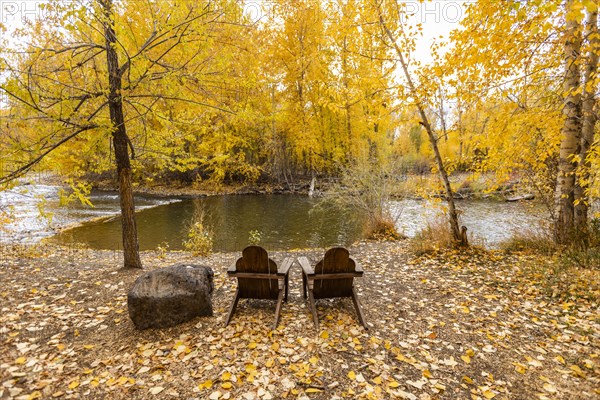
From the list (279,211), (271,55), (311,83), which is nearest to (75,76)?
(279,211)

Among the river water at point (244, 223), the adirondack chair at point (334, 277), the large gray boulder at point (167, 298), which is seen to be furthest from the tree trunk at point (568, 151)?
the large gray boulder at point (167, 298)

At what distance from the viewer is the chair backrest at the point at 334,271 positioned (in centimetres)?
378

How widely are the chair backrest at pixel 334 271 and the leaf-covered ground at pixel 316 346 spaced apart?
0.33 m

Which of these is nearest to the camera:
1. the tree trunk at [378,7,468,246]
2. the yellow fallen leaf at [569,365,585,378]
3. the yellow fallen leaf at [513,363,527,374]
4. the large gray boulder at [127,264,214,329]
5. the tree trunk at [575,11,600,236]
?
Result: the yellow fallen leaf at [569,365,585,378]

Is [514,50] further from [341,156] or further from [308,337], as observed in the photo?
[341,156]

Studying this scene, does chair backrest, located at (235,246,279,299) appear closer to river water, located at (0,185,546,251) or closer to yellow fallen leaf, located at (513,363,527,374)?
yellow fallen leaf, located at (513,363,527,374)

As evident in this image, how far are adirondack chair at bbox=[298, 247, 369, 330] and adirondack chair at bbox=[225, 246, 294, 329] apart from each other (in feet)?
1.36

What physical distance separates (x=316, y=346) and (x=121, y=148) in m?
4.50

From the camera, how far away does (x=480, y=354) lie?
3240 millimetres

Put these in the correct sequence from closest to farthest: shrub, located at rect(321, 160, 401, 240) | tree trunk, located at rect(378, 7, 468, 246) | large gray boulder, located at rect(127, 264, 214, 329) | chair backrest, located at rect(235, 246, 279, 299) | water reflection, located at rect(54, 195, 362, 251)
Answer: large gray boulder, located at rect(127, 264, 214, 329)
chair backrest, located at rect(235, 246, 279, 299)
tree trunk, located at rect(378, 7, 468, 246)
shrub, located at rect(321, 160, 401, 240)
water reflection, located at rect(54, 195, 362, 251)

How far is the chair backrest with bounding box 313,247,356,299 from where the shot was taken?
12.4ft

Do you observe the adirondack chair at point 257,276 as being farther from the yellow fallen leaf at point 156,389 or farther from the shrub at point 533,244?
the shrub at point 533,244

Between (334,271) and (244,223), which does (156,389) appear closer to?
(334,271)

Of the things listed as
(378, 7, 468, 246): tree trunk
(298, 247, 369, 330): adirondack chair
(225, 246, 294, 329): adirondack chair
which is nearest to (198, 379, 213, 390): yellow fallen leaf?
(225, 246, 294, 329): adirondack chair
